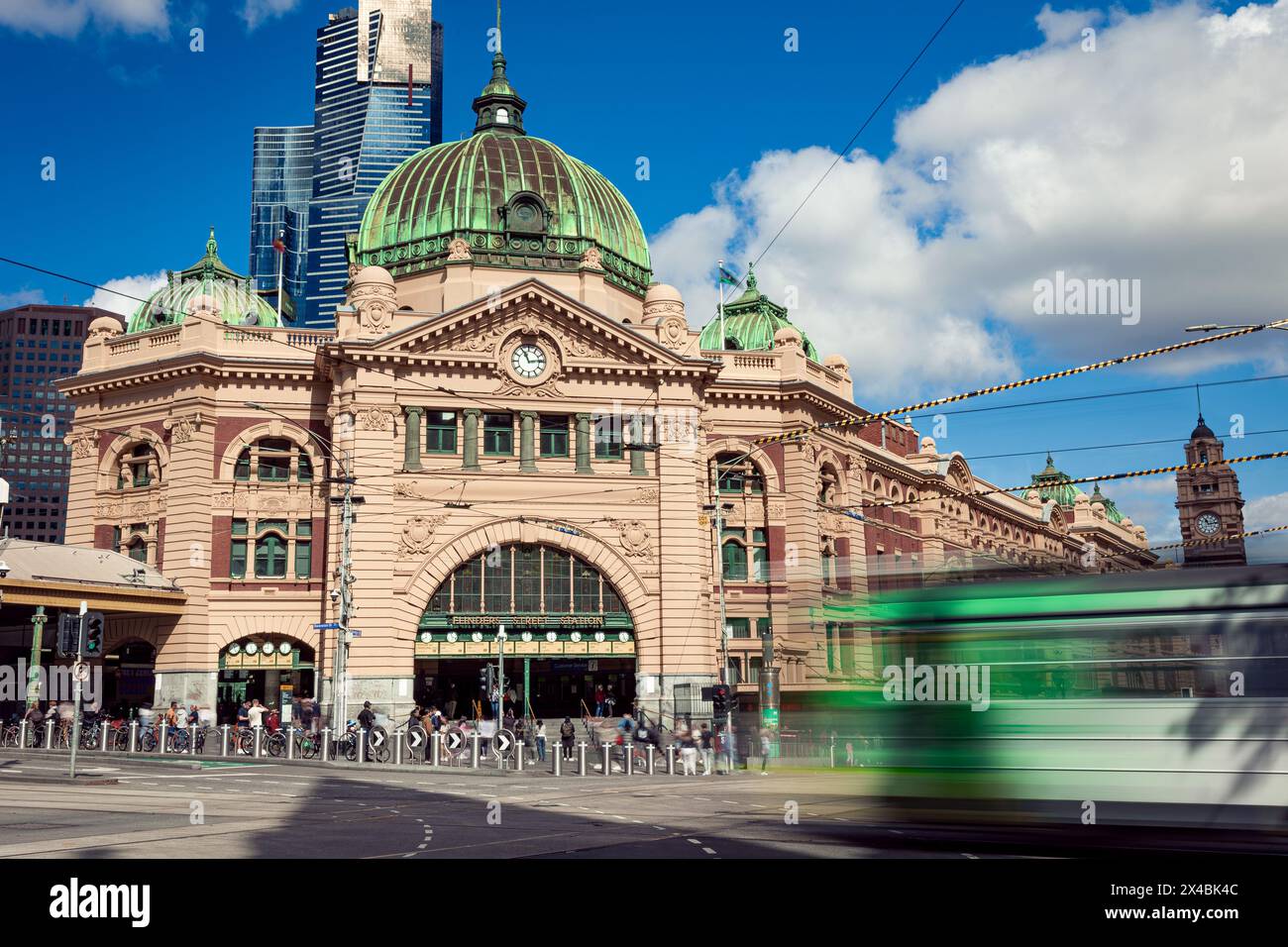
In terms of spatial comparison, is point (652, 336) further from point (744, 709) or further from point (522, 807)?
point (522, 807)

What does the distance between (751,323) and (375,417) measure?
28.3 m

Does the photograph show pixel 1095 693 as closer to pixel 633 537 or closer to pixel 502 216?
pixel 633 537

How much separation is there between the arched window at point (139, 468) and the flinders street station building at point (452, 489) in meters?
0.12

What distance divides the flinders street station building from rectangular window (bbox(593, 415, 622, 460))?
10 cm

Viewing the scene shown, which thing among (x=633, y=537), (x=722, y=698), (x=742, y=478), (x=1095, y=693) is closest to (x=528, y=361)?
(x=633, y=537)

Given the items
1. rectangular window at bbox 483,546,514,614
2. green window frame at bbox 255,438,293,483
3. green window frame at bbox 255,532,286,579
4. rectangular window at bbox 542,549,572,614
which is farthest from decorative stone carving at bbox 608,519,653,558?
green window frame at bbox 255,438,293,483

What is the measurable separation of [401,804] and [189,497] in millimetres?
31613

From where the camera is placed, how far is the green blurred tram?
15.1m

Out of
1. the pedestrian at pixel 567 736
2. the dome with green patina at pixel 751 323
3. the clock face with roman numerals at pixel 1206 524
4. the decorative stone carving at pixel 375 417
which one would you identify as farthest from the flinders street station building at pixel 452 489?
the clock face with roman numerals at pixel 1206 524

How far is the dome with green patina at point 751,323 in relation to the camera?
69688 millimetres

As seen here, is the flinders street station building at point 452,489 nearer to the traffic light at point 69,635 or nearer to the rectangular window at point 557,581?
the rectangular window at point 557,581

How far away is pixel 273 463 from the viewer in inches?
2095

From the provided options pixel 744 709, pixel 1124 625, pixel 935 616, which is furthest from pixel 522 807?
pixel 744 709

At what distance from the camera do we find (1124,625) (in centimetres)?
1627
